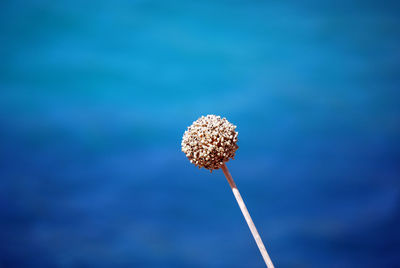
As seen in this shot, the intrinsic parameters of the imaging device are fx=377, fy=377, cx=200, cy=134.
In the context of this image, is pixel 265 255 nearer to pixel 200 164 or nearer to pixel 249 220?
pixel 249 220

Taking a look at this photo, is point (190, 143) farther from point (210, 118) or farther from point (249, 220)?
point (249, 220)

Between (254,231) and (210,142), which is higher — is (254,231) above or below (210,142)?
below

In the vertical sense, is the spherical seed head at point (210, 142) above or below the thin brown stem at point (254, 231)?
above

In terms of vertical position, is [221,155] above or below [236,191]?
above

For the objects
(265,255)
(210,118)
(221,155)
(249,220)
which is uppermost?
(210,118)

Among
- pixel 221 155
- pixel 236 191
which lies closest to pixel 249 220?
pixel 236 191

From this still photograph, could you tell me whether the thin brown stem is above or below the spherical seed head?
below
